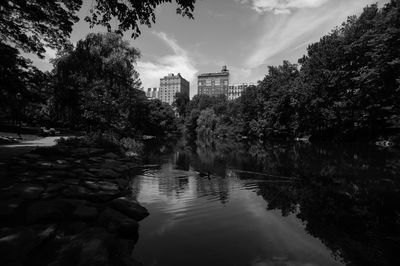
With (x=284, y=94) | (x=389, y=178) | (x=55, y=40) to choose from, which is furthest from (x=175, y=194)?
(x=284, y=94)

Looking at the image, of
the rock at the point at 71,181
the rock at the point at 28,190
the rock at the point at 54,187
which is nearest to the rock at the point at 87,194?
the rock at the point at 54,187

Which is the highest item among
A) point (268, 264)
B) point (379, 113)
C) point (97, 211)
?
point (379, 113)

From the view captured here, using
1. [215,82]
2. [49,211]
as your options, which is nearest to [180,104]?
[215,82]

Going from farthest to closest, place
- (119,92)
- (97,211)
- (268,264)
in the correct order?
(119,92), (97,211), (268,264)

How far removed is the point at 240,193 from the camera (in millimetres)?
11234

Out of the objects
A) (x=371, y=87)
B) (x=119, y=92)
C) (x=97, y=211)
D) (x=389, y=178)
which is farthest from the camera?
(x=371, y=87)

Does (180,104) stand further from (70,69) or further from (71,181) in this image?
(71,181)

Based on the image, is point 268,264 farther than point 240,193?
No

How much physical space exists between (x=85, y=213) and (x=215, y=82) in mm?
189494

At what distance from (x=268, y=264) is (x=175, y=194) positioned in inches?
231

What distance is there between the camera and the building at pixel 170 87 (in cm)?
19488

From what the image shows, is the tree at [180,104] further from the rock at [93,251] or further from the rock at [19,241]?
the rock at [19,241]

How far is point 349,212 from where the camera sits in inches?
337

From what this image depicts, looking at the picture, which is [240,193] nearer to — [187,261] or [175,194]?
[175,194]
